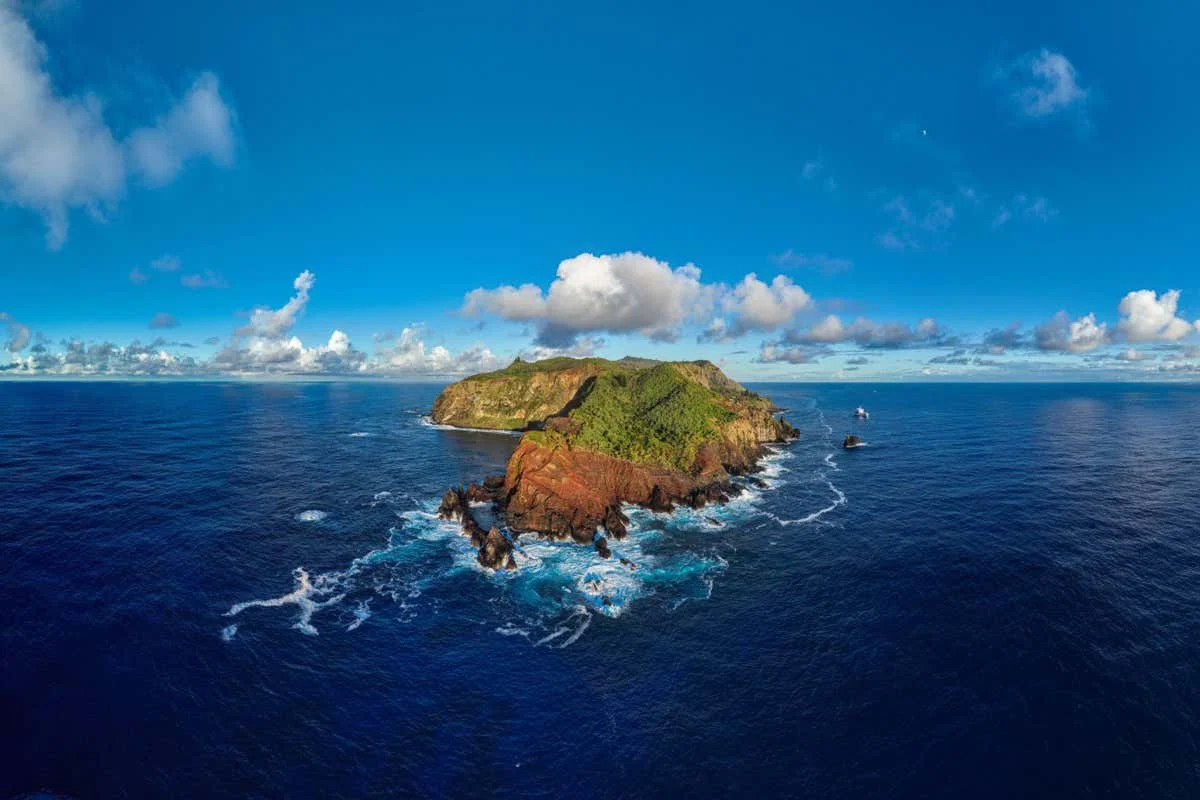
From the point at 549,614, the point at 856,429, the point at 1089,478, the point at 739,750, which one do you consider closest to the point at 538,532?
the point at 549,614

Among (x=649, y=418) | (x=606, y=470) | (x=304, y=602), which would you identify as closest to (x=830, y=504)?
(x=606, y=470)

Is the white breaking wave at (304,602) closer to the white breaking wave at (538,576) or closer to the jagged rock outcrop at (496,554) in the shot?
the white breaking wave at (538,576)

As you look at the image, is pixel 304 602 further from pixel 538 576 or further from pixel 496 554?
pixel 538 576

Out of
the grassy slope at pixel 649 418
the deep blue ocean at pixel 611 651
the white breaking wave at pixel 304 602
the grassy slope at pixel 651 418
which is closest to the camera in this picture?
the deep blue ocean at pixel 611 651

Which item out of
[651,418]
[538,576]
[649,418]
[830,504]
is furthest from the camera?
[649,418]

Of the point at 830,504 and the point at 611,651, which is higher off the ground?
the point at 830,504

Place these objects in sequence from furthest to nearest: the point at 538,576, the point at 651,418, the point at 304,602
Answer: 1. the point at 651,418
2. the point at 538,576
3. the point at 304,602

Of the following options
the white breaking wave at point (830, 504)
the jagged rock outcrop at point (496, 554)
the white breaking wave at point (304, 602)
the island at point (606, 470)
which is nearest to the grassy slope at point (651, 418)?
the island at point (606, 470)

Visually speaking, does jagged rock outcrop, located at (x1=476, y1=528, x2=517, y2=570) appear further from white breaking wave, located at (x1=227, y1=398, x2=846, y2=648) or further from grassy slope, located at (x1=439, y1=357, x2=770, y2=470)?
grassy slope, located at (x1=439, y1=357, x2=770, y2=470)

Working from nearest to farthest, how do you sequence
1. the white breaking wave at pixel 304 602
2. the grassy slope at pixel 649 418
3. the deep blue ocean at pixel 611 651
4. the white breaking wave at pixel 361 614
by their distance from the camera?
1. the deep blue ocean at pixel 611 651
2. the white breaking wave at pixel 361 614
3. the white breaking wave at pixel 304 602
4. the grassy slope at pixel 649 418

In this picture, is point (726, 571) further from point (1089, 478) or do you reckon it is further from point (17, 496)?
point (17, 496)
